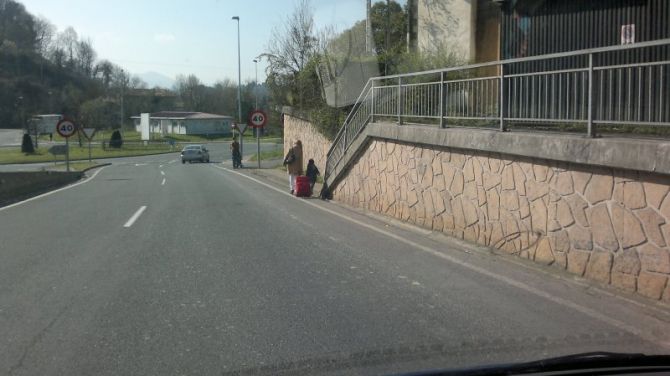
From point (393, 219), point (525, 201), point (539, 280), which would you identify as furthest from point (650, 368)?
point (393, 219)

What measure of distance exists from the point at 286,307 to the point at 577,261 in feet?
11.1

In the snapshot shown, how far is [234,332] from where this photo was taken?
210 inches

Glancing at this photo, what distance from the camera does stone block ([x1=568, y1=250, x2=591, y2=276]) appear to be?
7023 mm

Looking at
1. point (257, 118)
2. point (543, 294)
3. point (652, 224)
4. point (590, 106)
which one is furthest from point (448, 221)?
point (257, 118)

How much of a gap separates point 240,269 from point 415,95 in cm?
587

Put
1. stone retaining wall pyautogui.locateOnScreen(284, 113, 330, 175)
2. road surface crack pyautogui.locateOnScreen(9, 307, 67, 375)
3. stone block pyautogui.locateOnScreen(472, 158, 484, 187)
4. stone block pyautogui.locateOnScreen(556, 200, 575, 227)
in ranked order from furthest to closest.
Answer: stone retaining wall pyautogui.locateOnScreen(284, 113, 330, 175) → stone block pyautogui.locateOnScreen(472, 158, 484, 187) → stone block pyautogui.locateOnScreen(556, 200, 575, 227) → road surface crack pyautogui.locateOnScreen(9, 307, 67, 375)

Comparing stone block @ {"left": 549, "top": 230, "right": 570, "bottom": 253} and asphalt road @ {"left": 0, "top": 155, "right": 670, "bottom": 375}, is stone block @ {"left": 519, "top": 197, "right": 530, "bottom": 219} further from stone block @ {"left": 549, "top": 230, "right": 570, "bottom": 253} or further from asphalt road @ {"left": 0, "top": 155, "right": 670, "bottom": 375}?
asphalt road @ {"left": 0, "top": 155, "right": 670, "bottom": 375}

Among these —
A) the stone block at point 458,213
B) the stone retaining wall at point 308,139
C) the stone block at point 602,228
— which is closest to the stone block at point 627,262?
the stone block at point 602,228

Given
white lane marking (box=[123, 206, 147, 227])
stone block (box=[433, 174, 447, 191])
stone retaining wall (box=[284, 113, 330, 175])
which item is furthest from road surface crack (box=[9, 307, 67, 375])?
stone retaining wall (box=[284, 113, 330, 175])

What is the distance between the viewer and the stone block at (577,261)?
7023 mm

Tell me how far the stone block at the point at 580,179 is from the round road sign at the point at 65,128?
95.9 ft

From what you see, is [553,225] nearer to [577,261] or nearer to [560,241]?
[560,241]

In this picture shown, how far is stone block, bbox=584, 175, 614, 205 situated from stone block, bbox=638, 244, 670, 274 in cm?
74

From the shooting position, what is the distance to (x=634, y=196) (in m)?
6.34
